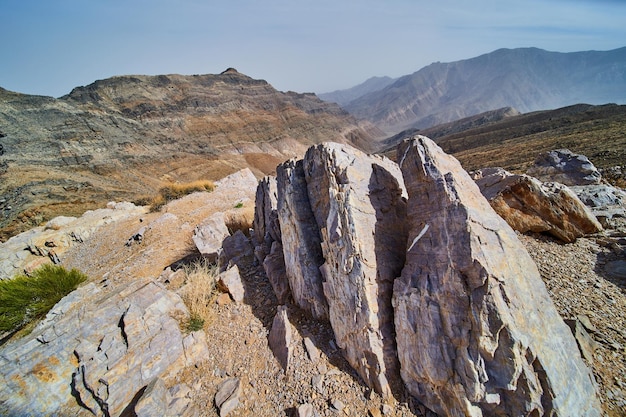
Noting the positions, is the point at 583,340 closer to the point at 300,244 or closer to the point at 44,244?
the point at 300,244

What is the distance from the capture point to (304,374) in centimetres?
409

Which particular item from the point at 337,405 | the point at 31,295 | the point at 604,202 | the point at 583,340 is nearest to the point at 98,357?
the point at 337,405

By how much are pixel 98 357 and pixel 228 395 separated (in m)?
2.22

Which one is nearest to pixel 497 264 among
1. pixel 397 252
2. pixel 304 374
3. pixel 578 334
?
pixel 397 252

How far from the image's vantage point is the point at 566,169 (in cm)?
1124

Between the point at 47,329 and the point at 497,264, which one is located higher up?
the point at 497,264

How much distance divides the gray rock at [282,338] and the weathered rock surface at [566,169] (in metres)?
13.0

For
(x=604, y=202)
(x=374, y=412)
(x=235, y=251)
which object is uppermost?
(x=235, y=251)

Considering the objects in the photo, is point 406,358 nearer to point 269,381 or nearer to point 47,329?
point 269,381

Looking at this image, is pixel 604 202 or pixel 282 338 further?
pixel 604 202

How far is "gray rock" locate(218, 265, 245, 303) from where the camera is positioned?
18.3 ft

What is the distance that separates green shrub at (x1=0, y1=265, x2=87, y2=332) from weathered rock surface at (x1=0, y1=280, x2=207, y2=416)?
2.79 metres

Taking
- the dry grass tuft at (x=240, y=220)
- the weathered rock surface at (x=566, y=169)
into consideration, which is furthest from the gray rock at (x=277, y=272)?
the weathered rock surface at (x=566, y=169)

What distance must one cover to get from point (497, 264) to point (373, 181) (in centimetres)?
240
